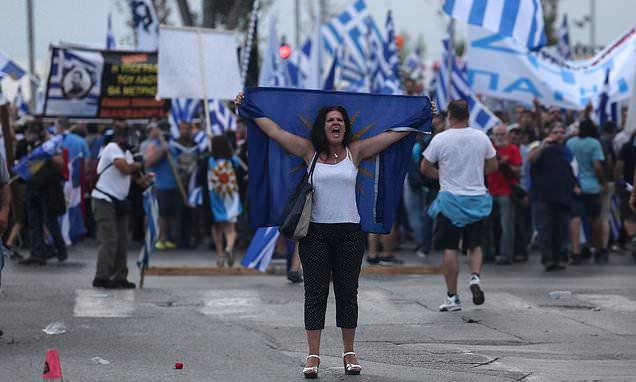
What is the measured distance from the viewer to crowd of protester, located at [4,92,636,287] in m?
17.7

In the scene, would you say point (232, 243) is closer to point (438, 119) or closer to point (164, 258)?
point (164, 258)

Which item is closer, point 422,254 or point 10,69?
point 10,69

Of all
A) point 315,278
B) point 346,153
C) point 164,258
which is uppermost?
point 346,153

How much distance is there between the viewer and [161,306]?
42.9 ft

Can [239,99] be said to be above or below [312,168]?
above

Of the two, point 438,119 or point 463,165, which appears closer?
point 463,165

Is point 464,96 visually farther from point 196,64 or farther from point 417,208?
point 196,64

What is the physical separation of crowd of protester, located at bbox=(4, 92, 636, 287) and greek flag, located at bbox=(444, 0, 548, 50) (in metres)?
1.97

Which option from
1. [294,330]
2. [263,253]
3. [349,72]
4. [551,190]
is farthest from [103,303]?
[349,72]

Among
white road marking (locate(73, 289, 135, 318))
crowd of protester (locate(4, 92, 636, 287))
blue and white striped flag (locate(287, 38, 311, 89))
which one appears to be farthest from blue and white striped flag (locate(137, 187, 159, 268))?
blue and white striped flag (locate(287, 38, 311, 89))

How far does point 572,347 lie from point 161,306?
168 inches

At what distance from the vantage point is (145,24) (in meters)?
26.1

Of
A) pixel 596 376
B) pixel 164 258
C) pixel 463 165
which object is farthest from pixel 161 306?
pixel 164 258

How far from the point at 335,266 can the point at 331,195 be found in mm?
476
